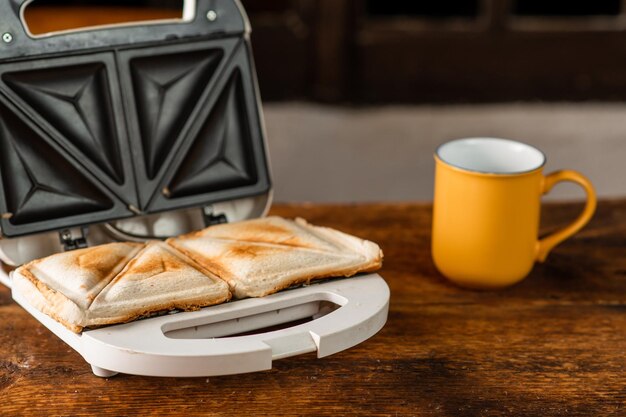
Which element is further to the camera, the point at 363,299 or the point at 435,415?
the point at 363,299

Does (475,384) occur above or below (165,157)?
below

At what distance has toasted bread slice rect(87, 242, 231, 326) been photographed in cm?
89

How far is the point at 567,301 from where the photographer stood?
1.12 metres

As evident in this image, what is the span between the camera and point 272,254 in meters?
1.01

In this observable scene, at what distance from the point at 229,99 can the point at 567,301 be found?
1.74 ft

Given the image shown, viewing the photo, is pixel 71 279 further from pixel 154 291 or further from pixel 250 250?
pixel 250 250

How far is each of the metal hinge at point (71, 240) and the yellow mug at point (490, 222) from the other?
459 mm

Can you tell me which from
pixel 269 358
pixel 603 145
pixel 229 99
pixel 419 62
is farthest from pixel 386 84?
pixel 269 358

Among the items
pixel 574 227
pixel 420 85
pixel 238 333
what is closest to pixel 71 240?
pixel 238 333

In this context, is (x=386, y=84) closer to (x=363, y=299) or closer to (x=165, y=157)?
(x=165, y=157)

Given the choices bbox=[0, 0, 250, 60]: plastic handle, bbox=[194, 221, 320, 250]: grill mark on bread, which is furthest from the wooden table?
bbox=[0, 0, 250, 60]: plastic handle

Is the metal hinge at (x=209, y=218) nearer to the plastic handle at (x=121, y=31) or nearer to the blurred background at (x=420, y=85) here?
the plastic handle at (x=121, y=31)

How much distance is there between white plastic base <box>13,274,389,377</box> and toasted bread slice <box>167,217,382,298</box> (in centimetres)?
1

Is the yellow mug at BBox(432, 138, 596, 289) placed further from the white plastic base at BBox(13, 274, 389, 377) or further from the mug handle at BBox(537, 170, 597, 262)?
the white plastic base at BBox(13, 274, 389, 377)
